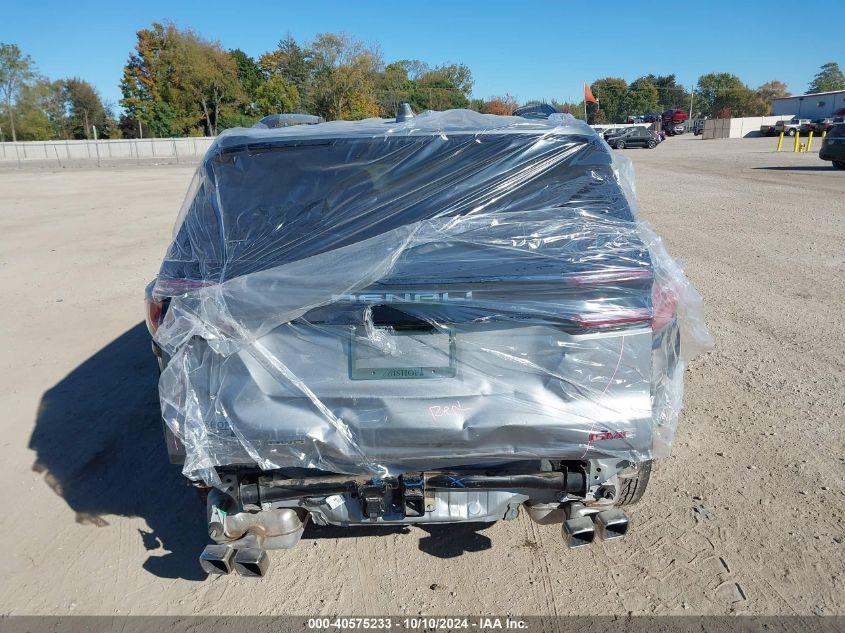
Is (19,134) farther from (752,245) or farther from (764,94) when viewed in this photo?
(764,94)

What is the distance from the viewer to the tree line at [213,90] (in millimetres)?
52594

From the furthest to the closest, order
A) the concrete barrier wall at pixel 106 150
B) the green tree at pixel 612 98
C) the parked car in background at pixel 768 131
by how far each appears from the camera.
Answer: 1. the green tree at pixel 612 98
2. the parked car in background at pixel 768 131
3. the concrete barrier wall at pixel 106 150

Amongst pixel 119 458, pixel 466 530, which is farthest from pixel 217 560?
pixel 119 458

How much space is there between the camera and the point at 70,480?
12.9 feet

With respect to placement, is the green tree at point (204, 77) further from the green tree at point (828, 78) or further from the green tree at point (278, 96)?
the green tree at point (828, 78)

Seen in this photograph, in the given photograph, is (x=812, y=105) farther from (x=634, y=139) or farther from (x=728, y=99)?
(x=634, y=139)

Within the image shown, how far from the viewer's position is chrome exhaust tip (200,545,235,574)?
255cm

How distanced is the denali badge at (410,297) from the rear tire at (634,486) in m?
1.17

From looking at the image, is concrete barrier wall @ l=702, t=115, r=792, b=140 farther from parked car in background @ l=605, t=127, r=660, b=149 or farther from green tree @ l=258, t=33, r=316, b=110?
green tree @ l=258, t=33, r=316, b=110

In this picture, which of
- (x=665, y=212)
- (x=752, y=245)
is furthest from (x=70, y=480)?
(x=665, y=212)

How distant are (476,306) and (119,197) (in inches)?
786

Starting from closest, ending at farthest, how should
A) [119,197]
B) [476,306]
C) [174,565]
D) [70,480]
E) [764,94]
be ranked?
[476,306]
[174,565]
[70,480]
[119,197]
[764,94]

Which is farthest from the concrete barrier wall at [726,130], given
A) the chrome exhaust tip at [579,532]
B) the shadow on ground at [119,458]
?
the chrome exhaust tip at [579,532]

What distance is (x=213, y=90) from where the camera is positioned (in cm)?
6038
